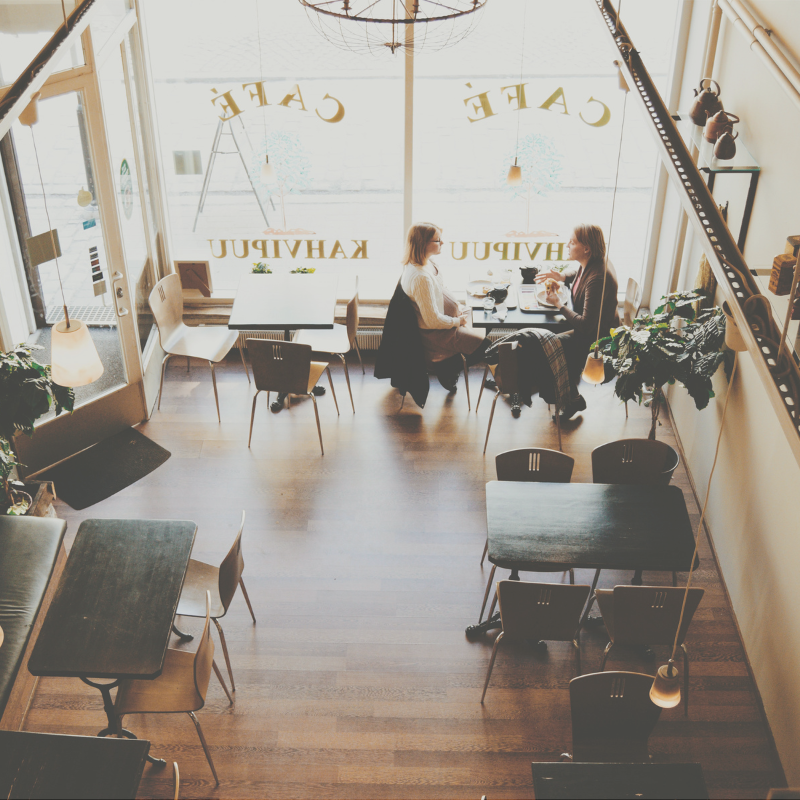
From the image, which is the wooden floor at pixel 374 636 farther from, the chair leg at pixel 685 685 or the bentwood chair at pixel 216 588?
the bentwood chair at pixel 216 588

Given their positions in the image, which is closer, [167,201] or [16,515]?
[16,515]

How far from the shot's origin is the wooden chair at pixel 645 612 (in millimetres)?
3672

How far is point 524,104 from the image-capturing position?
662cm

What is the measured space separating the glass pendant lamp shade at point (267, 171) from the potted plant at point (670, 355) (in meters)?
3.46

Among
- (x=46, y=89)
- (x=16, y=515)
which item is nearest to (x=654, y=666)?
(x=16, y=515)

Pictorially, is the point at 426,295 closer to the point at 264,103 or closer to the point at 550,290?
the point at 550,290

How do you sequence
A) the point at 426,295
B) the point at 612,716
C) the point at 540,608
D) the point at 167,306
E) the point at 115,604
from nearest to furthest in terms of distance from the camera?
the point at 612,716 < the point at 115,604 < the point at 540,608 < the point at 426,295 < the point at 167,306

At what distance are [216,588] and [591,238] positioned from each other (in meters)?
3.74

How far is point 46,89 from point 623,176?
15.7 feet

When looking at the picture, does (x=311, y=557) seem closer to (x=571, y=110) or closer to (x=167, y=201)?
(x=167, y=201)

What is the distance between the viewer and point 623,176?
22.6 feet

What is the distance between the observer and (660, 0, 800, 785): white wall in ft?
12.3

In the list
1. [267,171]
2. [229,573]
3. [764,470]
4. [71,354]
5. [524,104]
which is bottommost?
[229,573]

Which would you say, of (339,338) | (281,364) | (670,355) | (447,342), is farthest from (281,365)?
(670,355)
